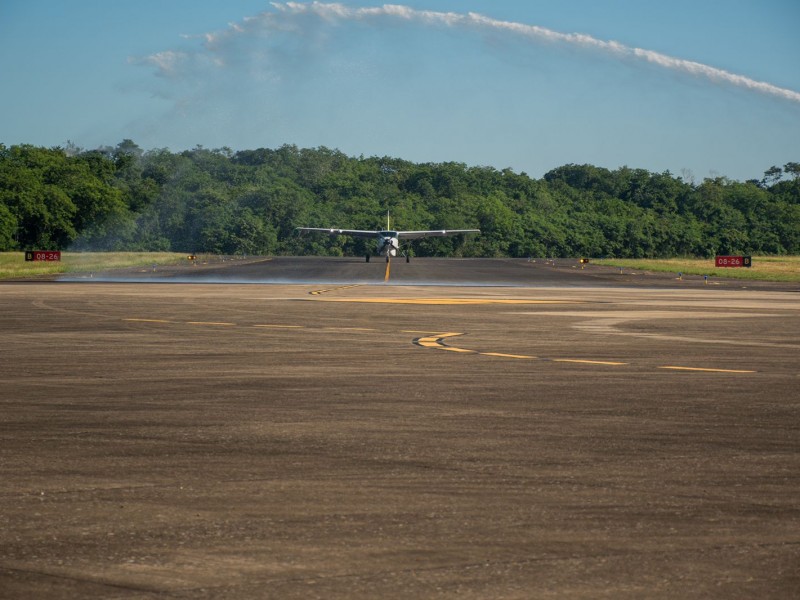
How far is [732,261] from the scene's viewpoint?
10631cm

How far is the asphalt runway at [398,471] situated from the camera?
22.0ft

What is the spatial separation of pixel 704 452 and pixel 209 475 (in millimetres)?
4296

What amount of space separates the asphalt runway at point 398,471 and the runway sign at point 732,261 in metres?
81.1

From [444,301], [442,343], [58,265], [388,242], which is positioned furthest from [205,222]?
[442,343]

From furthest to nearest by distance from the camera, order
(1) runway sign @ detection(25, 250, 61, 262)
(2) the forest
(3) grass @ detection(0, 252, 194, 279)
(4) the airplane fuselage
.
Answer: (2) the forest < (4) the airplane fuselage < (1) runway sign @ detection(25, 250, 61, 262) < (3) grass @ detection(0, 252, 194, 279)

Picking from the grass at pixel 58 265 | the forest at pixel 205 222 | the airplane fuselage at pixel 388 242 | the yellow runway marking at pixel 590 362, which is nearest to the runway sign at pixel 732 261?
the airplane fuselage at pixel 388 242

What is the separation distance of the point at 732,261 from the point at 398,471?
101 meters

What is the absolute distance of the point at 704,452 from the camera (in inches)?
418

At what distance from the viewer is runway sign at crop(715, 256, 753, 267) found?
328 ft

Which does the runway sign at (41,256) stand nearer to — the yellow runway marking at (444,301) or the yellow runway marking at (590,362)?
the yellow runway marking at (444,301)

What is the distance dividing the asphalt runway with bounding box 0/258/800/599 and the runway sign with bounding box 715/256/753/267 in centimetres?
8114

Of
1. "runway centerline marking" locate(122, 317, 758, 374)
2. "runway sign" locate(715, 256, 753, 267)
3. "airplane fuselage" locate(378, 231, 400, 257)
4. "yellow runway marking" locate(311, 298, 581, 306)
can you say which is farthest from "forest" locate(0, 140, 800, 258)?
"runway centerline marking" locate(122, 317, 758, 374)

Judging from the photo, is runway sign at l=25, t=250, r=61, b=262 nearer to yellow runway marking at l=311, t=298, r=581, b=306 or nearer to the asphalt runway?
yellow runway marking at l=311, t=298, r=581, b=306

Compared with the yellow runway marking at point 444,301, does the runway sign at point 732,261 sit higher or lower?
higher
